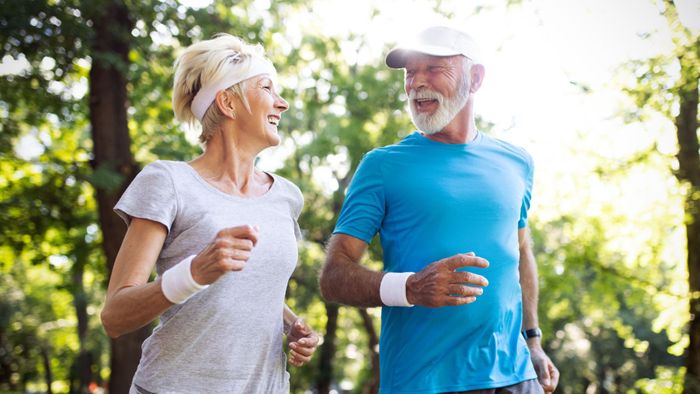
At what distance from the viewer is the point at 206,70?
2.92 metres

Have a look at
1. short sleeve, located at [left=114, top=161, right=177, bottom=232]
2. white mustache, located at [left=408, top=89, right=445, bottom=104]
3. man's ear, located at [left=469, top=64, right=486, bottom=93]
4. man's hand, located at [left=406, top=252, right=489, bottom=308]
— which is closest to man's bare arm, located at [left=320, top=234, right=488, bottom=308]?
man's hand, located at [left=406, top=252, right=489, bottom=308]

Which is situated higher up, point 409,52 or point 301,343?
point 409,52

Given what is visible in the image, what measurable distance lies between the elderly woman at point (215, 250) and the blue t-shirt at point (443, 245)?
43cm

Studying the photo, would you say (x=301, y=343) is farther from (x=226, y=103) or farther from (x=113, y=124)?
(x=113, y=124)

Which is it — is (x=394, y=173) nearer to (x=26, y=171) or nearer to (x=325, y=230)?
(x=26, y=171)

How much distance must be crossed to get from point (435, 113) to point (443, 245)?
0.66 meters

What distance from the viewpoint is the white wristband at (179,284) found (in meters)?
2.27

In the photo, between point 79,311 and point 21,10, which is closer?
point 21,10

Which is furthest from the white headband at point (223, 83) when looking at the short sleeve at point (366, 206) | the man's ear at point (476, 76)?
the man's ear at point (476, 76)

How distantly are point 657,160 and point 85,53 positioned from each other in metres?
9.88

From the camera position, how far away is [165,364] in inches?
102

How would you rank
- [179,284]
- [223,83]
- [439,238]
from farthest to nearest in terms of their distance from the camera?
1. [439,238]
2. [223,83]
3. [179,284]

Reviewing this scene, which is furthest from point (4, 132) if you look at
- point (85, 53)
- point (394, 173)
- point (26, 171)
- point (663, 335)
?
point (663, 335)

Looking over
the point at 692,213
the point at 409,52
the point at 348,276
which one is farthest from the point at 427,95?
the point at 692,213
